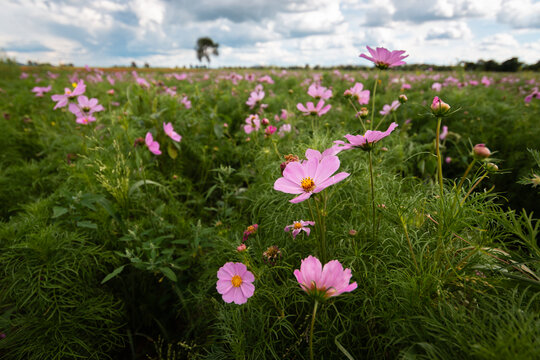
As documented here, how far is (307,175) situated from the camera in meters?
0.73

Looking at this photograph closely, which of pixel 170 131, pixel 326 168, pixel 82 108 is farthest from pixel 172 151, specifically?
pixel 326 168

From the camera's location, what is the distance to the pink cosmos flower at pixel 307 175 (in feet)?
2.22

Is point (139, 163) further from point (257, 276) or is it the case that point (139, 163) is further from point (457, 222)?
point (457, 222)

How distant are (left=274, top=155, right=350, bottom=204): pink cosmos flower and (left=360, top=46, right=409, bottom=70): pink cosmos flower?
0.47m

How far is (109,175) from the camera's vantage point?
4.84ft

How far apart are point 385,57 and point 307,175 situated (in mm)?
545

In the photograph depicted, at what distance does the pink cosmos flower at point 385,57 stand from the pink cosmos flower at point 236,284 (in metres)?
0.81

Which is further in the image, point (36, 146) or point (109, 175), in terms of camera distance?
point (36, 146)

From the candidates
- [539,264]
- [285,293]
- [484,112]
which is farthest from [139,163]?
[484,112]

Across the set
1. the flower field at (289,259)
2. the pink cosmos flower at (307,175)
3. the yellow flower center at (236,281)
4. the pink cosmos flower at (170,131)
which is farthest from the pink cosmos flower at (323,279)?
the pink cosmos flower at (170,131)

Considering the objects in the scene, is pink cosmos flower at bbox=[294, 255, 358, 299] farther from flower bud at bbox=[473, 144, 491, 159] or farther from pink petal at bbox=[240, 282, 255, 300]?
flower bud at bbox=[473, 144, 491, 159]

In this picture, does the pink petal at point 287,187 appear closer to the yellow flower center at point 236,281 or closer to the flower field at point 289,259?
the flower field at point 289,259

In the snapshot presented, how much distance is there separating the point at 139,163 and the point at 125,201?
20 centimetres

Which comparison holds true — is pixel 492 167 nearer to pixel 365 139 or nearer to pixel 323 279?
pixel 365 139
